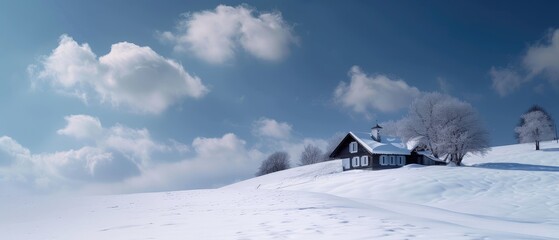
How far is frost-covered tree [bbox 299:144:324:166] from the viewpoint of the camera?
108500mm

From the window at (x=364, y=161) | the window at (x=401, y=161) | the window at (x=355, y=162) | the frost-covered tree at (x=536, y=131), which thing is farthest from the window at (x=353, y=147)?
the frost-covered tree at (x=536, y=131)

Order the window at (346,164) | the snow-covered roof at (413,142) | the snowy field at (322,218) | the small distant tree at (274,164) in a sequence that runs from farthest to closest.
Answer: the small distant tree at (274,164) → the window at (346,164) → the snow-covered roof at (413,142) → the snowy field at (322,218)

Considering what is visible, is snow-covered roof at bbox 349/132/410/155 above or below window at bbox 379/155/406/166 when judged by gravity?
above

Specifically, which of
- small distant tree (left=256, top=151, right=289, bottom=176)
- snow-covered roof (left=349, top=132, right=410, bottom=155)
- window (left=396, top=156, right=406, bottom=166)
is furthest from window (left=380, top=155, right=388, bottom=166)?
small distant tree (left=256, top=151, right=289, bottom=176)

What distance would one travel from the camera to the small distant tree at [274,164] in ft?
329

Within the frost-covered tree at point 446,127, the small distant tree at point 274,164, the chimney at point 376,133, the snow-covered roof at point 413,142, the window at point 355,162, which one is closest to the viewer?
the frost-covered tree at point 446,127

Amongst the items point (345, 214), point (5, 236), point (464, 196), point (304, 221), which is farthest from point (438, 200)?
point (5, 236)

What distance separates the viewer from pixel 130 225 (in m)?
11.9

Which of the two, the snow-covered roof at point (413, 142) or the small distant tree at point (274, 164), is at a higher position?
the snow-covered roof at point (413, 142)

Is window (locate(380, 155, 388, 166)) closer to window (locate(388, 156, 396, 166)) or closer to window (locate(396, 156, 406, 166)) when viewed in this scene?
window (locate(388, 156, 396, 166))

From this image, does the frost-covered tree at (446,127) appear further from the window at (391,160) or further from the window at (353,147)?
the window at (353,147)

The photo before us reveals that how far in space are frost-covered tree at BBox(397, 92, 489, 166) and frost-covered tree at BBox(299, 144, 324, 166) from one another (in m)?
43.4

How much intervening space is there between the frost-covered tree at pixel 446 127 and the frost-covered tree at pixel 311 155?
43.4m

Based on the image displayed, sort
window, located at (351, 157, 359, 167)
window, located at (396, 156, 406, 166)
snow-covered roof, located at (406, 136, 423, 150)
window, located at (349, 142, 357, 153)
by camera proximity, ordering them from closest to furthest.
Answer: window, located at (396, 156, 406, 166)
window, located at (351, 157, 359, 167)
window, located at (349, 142, 357, 153)
snow-covered roof, located at (406, 136, 423, 150)
